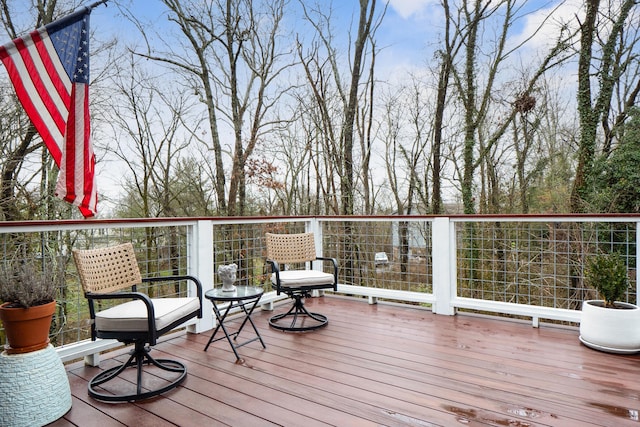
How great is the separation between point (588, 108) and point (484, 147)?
7.25 ft

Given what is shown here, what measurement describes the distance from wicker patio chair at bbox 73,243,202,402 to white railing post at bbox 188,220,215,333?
2.38ft

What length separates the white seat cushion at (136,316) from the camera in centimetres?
224

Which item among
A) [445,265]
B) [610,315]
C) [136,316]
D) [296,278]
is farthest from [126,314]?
[610,315]

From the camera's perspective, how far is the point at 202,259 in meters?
3.59

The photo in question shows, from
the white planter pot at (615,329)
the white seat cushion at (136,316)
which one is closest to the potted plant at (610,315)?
the white planter pot at (615,329)

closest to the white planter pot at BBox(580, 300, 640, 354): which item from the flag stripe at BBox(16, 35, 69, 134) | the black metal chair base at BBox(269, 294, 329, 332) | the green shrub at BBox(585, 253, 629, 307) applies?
the green shrub at BBox(585, 253, 629, 307)

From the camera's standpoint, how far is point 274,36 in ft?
30.6

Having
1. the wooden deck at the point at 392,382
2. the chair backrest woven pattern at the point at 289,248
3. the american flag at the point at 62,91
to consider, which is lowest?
the wooden deck at the point at 392,382

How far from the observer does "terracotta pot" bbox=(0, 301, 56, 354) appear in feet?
6.54

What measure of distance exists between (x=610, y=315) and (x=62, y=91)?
4197 millimetres

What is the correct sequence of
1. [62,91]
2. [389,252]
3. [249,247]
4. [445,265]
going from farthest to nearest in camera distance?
[389,252]
[249,247]
[445,265]
[62,91]

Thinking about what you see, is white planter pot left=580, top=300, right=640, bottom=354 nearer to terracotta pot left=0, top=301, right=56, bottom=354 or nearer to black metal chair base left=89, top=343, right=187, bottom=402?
black metal chair base left=89, top=343, right=187, bottom=402

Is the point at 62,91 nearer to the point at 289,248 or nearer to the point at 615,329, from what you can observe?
the point at 289,248

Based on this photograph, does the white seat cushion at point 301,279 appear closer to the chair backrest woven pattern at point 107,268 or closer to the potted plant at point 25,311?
the chair backrest woven pattern at point 107,268
